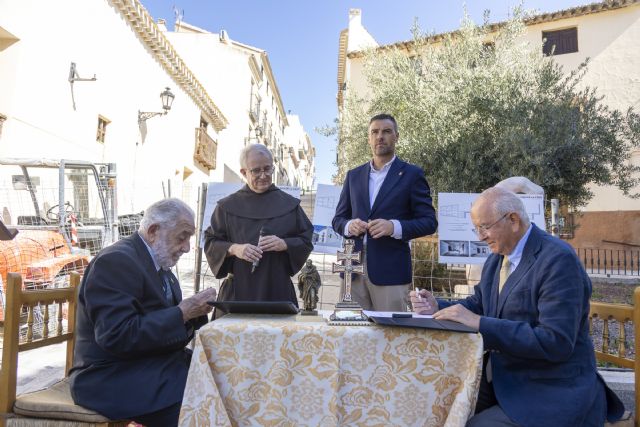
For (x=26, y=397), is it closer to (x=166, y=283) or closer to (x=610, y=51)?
(x=166, y=283)

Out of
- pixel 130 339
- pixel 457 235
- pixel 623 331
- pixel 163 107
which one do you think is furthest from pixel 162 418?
pixel 163 107

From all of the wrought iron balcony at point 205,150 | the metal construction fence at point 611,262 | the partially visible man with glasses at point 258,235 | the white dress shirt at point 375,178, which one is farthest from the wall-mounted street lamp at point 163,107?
the metal construction fence at point 611,262

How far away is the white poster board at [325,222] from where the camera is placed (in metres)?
4.13

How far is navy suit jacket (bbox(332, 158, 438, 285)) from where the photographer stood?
271cm

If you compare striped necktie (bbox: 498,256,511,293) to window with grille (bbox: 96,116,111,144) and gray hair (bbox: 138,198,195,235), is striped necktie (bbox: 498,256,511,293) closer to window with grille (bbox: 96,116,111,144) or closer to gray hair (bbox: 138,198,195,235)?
gray hair (bbox: 138,198,195,235)

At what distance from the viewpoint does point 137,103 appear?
12.0 m

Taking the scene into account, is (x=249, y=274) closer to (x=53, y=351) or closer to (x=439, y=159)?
(x=53, y=351)

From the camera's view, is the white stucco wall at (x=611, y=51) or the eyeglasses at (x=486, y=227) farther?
the white stucco wall at (x=611, y=51)

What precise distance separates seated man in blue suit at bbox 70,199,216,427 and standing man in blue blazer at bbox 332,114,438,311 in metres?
1.02

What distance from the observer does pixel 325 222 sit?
4.16 metres

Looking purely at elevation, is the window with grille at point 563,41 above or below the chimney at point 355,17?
below

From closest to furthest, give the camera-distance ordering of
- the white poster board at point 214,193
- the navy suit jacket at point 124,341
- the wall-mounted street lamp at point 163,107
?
the navy suit jacket at point 124,341 → the white poster board at point 214,193 → the wall-mounted street lamp at point 163,107

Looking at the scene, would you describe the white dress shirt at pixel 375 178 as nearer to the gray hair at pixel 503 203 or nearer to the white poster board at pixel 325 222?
the gray hair at pixel 503 203

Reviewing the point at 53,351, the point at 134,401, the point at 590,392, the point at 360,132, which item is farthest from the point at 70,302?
the point at 360,132
